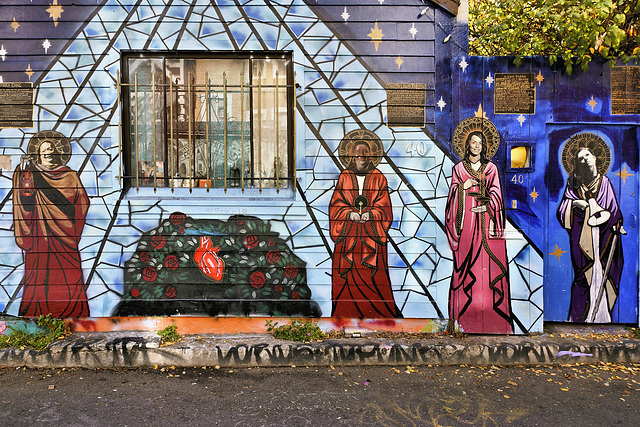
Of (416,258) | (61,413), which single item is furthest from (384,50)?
(61,413)

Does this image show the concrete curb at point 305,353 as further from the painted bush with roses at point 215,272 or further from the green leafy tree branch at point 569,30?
the green leafy tree branch at point 569,30

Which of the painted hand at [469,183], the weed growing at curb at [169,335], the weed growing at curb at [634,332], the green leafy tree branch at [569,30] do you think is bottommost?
the weed growing at curb at [634,332]

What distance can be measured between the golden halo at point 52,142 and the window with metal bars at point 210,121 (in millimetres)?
610

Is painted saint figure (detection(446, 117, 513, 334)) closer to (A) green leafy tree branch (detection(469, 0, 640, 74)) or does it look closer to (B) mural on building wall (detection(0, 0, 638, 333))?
(B) mural on building wall (detection(0, 0, 638, 333))

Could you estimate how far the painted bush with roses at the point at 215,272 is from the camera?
464 centimetres

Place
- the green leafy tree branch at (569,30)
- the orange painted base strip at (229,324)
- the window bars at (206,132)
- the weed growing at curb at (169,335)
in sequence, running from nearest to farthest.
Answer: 1. the green leafy tree branch at (569,30)
2. the weed growing at curb at (169,335)
3. the orange painted base strip at (229,324)
4. the window bars at (206,132)

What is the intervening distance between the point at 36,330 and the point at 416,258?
417 cm

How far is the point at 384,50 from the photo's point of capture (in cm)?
463

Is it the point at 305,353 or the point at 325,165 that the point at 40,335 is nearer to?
the point at 305,353

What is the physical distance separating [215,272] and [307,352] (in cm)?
132

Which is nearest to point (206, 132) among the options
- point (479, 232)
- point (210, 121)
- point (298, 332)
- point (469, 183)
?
point (210, 121)

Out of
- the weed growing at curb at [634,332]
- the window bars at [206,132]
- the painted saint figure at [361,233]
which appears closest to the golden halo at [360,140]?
the painted saint figure at [361,233]

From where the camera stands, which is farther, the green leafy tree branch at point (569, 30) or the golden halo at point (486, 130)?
the golden halo at point (486, 130)

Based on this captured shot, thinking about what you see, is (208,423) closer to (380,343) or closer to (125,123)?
(380,343)
